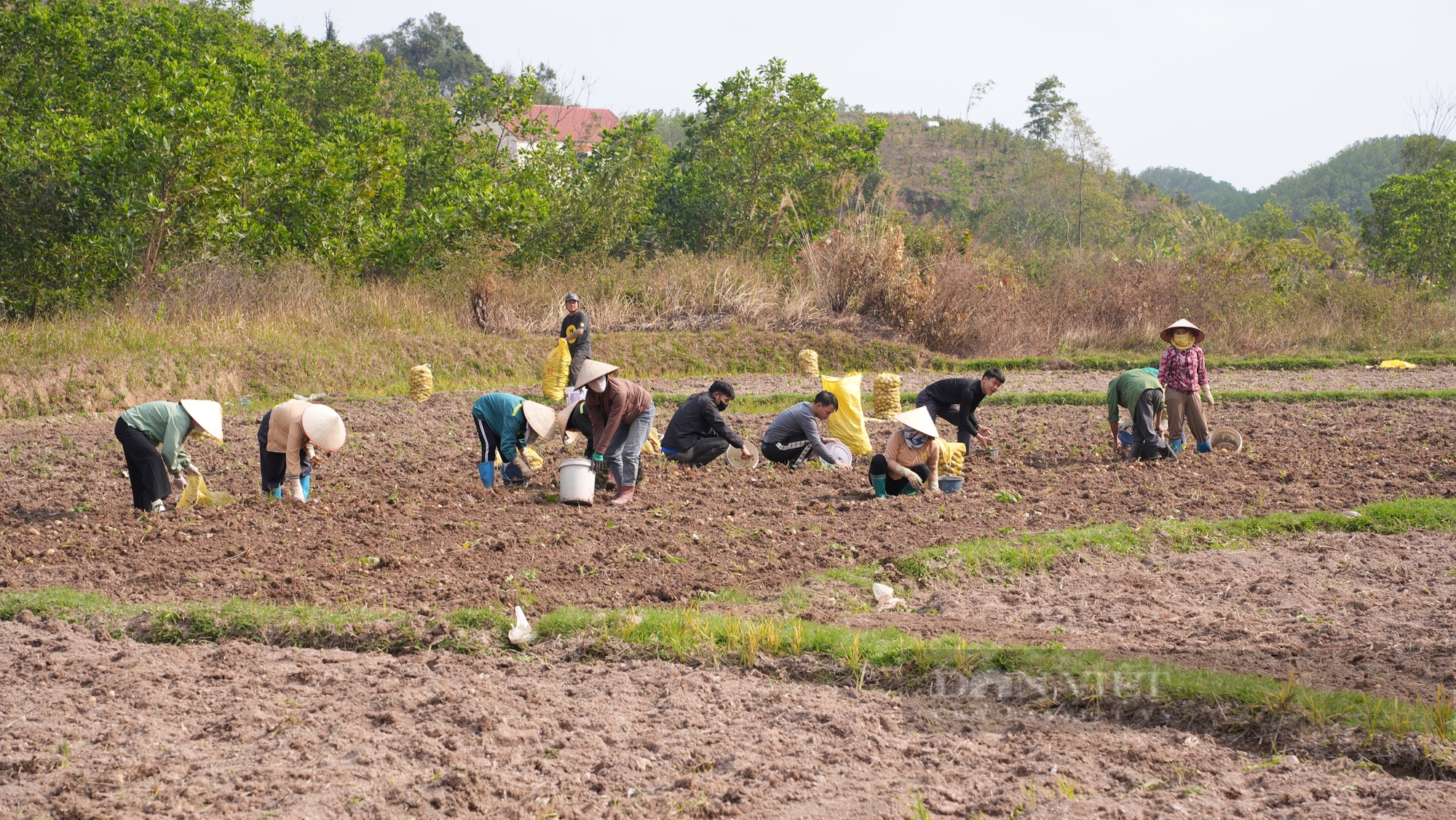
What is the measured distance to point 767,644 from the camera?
5.81 metres

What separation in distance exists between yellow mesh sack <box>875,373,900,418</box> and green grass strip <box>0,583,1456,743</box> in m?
8.73

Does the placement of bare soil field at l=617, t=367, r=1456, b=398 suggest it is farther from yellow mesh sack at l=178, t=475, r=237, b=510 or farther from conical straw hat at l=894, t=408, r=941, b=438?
yellow mesh sack at l=178, t=475, r=237, b=510

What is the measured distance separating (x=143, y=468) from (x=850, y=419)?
6617mm

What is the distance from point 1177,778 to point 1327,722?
2.76 feet

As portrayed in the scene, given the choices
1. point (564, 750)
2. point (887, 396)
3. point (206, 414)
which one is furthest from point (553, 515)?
point (887, 396)

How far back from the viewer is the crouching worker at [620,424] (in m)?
8.81

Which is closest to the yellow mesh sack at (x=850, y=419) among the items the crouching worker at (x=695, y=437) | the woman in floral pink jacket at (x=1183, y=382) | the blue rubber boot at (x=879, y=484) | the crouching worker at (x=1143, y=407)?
the crouching worker at (x=695, y=437)

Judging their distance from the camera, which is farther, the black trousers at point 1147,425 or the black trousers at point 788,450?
the black trousers at point 1147,425

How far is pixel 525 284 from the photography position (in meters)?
21.7

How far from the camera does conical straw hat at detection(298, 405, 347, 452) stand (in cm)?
836

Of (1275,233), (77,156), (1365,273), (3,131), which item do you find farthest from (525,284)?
(1275,233)

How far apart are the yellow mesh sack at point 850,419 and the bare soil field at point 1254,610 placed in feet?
12.3

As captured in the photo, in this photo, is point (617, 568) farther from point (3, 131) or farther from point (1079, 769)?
point (3, 131)

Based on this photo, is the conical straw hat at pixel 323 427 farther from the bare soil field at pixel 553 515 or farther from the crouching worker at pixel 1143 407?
the crouching worker at pixel 1143 407
